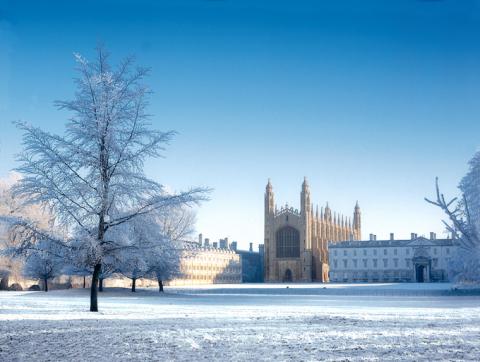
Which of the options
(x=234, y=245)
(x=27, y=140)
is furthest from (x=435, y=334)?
(x=234, y=245)

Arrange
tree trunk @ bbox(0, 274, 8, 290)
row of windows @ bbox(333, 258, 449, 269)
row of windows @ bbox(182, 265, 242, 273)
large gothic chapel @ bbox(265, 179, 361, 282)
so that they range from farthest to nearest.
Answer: large gothic chapel @ bbox(265, 179, 361, 282) < row of windows @ bbox(182, 265, 242, 273) < row of windows @ bbox(333, 258, 449, 269) < tree trunk @ bbox(0, 274, 8, 290)

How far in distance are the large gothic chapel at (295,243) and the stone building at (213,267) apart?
662 cm

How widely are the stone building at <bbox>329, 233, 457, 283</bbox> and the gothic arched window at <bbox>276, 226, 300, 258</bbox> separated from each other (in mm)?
8075

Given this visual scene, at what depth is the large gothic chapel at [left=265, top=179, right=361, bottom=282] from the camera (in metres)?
109

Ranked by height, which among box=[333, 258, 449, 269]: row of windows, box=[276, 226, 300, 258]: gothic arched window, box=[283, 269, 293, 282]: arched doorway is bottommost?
box=[283, 269, 293, 282]: arched doorway

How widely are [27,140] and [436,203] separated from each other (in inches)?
756

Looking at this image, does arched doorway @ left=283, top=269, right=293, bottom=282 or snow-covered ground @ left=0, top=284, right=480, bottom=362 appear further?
arched doorway @ left=283, top=269, right=293, bottom=282

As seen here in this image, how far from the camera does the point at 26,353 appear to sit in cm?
1020

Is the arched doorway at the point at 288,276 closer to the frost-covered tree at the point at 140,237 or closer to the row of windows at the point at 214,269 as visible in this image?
the row of windows at the point at 214,269

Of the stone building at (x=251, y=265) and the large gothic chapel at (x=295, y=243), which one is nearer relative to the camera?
the large gothic chapel at (x=295, y=243)

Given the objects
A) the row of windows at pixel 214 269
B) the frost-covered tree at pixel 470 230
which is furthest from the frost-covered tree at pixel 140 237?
the row of windows at pixel 214 269

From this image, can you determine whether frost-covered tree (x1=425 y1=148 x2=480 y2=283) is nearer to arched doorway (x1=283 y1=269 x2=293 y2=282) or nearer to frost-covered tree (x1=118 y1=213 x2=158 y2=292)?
frost-covered tree (x1=118 y1=213 x2=158 y2=292)

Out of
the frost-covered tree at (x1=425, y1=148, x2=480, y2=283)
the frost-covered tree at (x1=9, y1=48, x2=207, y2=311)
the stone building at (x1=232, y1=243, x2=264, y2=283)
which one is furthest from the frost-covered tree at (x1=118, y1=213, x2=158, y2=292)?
the stone building at (x1=232, y1=243, x2=264, y2=283)

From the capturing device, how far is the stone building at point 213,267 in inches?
4013
